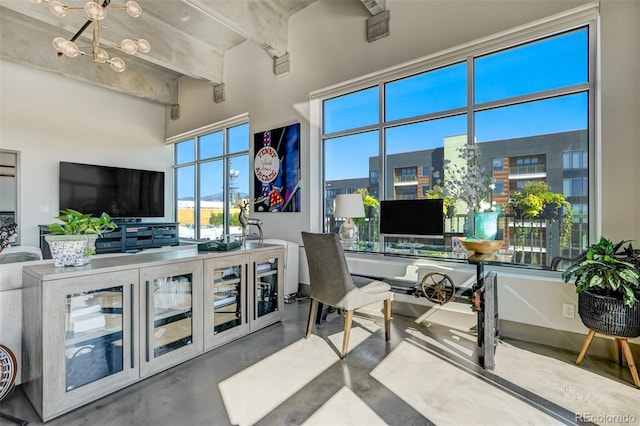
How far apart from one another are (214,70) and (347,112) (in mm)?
2934

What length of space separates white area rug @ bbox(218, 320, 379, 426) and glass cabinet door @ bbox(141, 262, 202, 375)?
484mm

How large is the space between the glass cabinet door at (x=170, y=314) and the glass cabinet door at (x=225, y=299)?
9 centimetres

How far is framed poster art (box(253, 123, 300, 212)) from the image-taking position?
4566mm

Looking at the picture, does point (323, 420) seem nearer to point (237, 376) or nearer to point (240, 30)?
point (237, 376)

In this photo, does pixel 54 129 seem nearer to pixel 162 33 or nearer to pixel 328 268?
pixel 162 33

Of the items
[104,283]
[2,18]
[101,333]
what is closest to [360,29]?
[104,283]

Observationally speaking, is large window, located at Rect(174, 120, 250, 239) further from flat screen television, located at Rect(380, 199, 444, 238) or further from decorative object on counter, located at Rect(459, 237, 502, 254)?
decorative object on counter, located at Rect(459, 237, 502, 254)

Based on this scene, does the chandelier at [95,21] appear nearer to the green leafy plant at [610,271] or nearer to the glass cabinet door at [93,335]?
the glass cabinet door at [93,335]

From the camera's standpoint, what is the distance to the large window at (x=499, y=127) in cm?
272

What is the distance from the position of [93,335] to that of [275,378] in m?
1.21

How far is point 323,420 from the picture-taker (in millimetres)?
1721

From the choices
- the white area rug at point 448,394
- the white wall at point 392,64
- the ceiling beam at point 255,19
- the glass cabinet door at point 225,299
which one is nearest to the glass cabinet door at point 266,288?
the glass cabinet door at point 225,299

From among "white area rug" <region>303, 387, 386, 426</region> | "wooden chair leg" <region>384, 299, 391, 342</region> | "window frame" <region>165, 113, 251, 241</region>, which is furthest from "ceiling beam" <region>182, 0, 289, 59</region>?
"white area rug" <region>303, 387, 386, 426</region>

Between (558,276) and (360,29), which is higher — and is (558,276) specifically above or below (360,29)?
below
